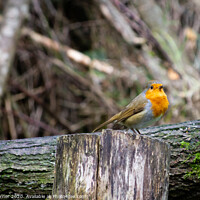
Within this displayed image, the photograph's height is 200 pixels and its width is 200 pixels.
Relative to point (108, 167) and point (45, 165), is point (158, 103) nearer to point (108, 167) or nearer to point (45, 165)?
point (45, 165)

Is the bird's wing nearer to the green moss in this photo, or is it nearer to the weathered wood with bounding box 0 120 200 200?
the weathered wood with bounding box 0 120 200 200

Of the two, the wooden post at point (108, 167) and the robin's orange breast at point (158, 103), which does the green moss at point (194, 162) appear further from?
the wooden post at point (108, 167)

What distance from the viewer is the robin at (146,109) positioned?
2.90 meters

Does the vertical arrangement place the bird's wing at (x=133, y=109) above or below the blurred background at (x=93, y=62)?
below

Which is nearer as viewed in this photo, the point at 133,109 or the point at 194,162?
the point at 194,162

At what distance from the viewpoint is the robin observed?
290cm

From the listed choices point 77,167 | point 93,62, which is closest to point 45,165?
point 77,167

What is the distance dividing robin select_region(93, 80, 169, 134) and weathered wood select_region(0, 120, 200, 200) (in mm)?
191

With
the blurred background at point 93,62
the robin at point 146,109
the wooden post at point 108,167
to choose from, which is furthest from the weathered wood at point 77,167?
the blurred background at point 93,62

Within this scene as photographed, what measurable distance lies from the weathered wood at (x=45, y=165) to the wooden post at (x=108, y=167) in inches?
26.3

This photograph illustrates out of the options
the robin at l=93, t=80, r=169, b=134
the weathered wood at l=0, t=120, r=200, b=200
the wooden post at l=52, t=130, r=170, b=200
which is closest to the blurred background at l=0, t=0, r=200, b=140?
the robin at l=93, t=80, r=169, b=134

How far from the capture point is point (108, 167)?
190 centimetres

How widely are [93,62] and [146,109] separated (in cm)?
345

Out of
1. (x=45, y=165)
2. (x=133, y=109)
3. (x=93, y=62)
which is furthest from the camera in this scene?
(x=93, y=62)
